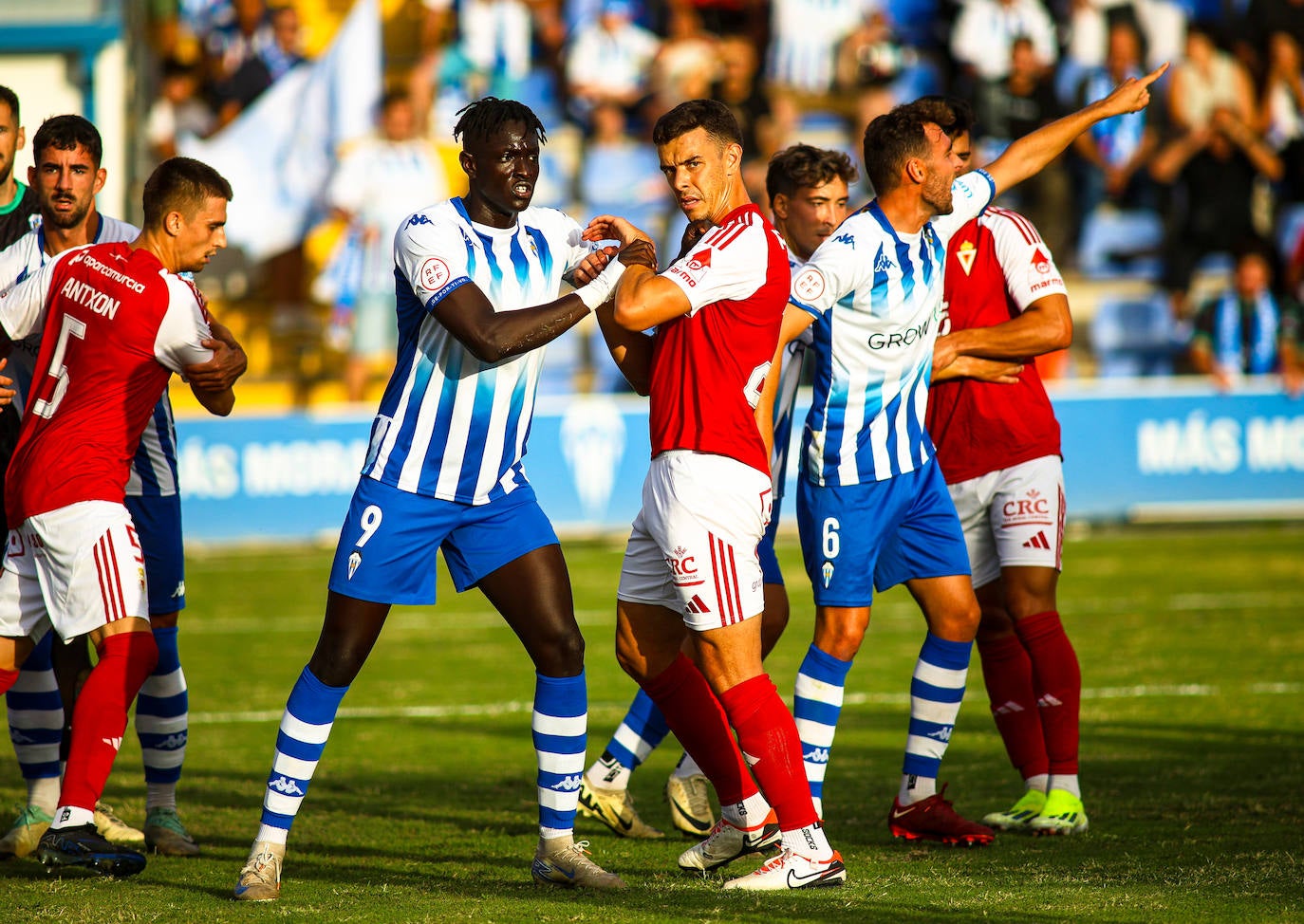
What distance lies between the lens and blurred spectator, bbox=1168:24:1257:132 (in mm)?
19531

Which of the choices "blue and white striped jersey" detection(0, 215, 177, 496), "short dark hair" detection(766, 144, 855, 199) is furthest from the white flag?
"short dark hair" detection(766, 144, 855, 199)

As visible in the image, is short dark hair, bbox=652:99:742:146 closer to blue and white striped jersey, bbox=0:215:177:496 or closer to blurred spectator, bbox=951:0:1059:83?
blue and white striped jersey, bbox=0:215:177:496

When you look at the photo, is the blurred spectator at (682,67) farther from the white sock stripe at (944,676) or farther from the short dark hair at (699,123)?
the short dark hair at (699,123)

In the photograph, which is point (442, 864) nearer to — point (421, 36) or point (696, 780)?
point (696, 780)

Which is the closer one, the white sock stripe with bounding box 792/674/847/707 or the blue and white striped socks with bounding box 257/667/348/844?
the blue and white striped socks with bounding box 257/667/348/844

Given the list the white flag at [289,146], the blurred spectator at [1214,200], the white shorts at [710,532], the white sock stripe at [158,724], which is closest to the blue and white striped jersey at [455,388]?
the white shorts at [710,532]

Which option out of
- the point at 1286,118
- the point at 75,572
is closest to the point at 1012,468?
the point at 75,572

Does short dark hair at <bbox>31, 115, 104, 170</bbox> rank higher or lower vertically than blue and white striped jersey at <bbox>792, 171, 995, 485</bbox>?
higher

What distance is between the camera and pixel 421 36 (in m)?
20.4

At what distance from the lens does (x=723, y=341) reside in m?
4.96

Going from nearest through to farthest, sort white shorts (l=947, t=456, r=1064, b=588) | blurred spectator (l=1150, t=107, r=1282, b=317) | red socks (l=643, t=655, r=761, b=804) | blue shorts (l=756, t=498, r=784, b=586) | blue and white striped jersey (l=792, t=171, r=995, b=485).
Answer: red socks (l=643, t=655, r=761, b=804), blue and white striped jersey (l=792, t=171, r=995, b=485), blue shorts (l=756, t=498, r=784, b=586), white shorts (l=947, t=456, r=1064, b=588), blurred spectator (l=1150, t=107, r=1282, b=317)

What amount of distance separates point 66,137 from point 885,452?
3.21m

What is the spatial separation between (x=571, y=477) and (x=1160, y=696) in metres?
7.82

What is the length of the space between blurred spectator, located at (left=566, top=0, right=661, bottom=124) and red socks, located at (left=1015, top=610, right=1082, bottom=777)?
14.1 metres
